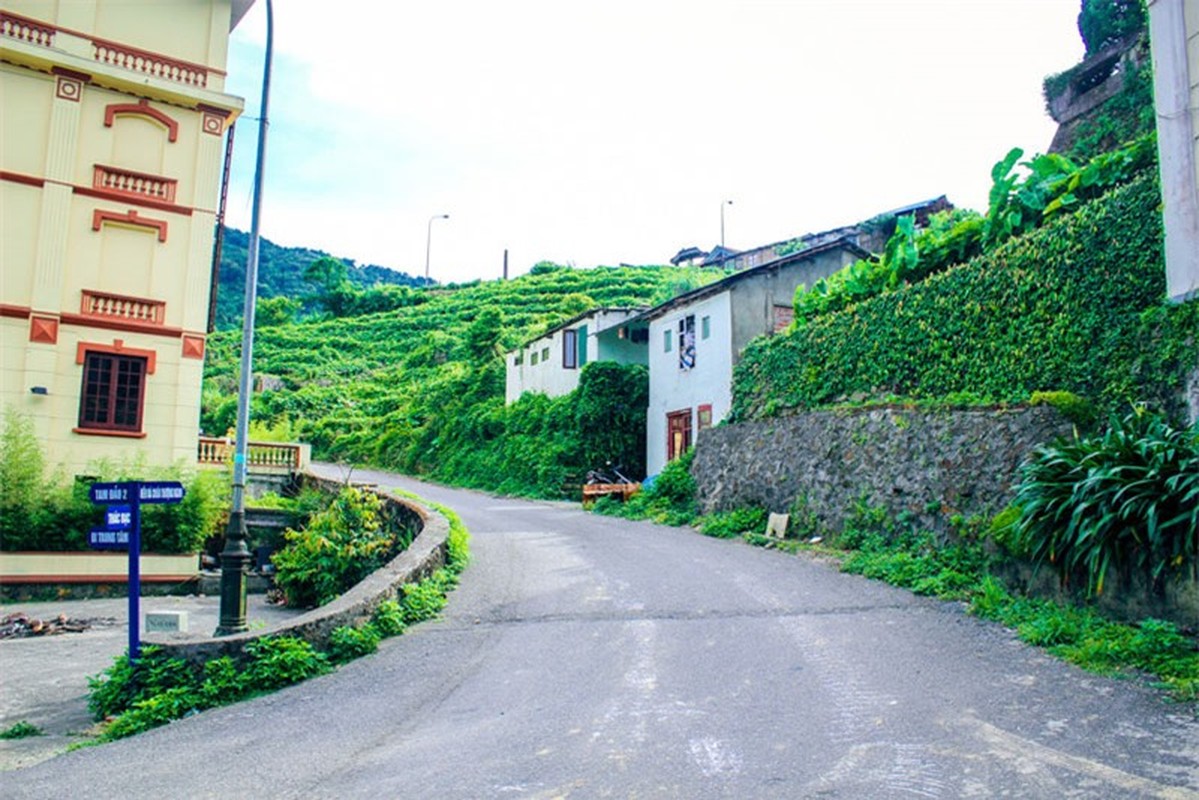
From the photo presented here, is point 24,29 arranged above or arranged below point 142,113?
above

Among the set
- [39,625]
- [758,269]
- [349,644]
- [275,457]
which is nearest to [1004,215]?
[758,269]

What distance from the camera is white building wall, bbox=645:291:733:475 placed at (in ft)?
76.3

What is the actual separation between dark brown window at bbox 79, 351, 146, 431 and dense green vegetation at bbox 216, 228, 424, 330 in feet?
216

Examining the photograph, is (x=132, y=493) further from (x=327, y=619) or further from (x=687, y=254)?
(x=687, y=254)

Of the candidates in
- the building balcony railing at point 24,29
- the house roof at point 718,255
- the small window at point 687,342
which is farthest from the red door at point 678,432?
the house roof at point 718,255

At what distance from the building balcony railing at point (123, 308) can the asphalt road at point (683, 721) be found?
14043 millimetres

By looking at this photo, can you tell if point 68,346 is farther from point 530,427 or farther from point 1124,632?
point 1124,632

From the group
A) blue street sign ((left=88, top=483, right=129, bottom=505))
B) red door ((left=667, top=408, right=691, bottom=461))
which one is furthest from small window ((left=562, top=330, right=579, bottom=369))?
blue street sign ((left=88, top=483, right=129, bottom=505))

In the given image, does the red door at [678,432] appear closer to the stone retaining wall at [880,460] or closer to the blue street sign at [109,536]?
the stone retaining wall at [880,460]

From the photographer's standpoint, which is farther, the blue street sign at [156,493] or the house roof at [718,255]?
the house roof at [718,255]

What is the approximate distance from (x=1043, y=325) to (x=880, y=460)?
3281mm

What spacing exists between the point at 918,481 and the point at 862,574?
1716mm

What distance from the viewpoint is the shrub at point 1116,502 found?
24.3 feet

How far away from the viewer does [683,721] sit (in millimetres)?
5855
